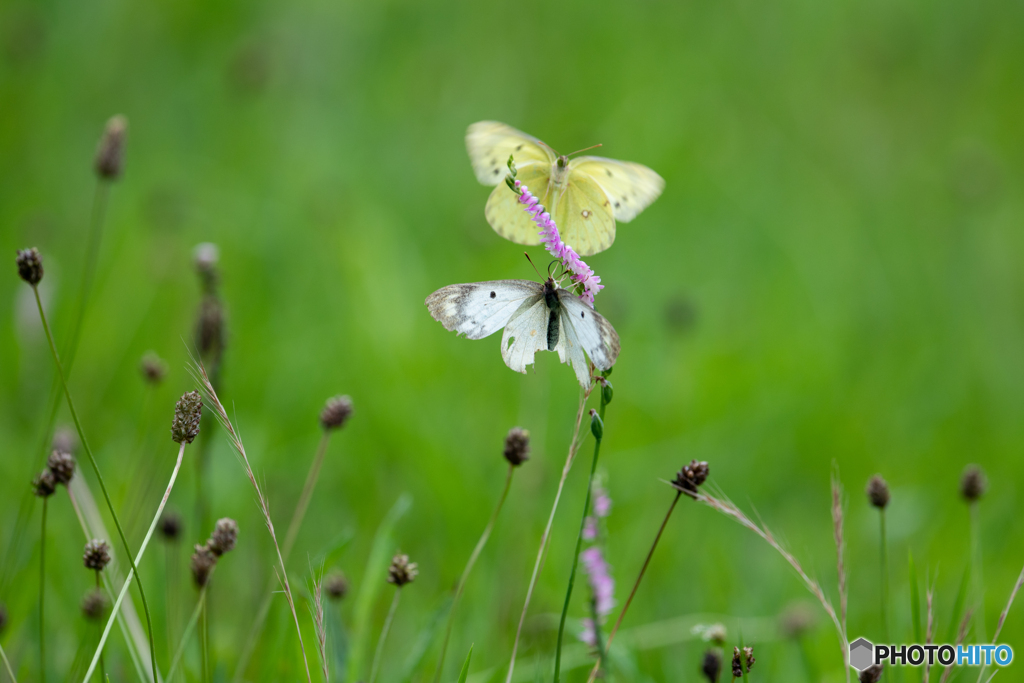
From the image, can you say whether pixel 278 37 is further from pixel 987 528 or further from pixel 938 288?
pixel 987 528

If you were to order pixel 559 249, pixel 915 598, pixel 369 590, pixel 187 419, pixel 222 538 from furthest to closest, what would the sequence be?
pixel 369 590 → pixel 915 598 → pixel 222 538 → pixel 559 249 → pixel 187 419

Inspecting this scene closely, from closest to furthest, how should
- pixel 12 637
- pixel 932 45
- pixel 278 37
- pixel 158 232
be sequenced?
pixel 12 637 < pixel 158 232 < pixel 278 37 < pixel 932 45

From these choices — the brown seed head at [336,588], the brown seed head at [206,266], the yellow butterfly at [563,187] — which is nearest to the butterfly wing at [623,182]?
the yellow butterfly at [563,187]

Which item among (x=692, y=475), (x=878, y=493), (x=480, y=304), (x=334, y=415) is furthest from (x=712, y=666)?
(x=334, y=415)

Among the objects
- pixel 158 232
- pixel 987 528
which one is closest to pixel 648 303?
pixel 987 528

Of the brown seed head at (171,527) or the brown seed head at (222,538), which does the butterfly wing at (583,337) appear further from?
the brown seed head at (171,527)

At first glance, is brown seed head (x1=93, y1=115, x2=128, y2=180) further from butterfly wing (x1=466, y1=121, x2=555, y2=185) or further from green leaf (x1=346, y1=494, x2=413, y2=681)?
green leaf (x1=346, y1=494, x2=413, y2=681)

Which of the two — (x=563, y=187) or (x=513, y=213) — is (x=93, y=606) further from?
(x=563, y=187)
